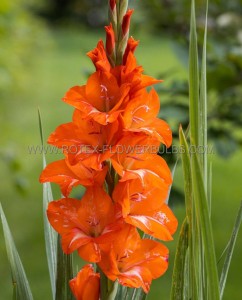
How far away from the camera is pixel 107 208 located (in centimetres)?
93

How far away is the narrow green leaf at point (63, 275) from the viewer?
1.06 m

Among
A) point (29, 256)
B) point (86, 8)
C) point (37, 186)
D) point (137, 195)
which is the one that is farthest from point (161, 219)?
point (86, 8)

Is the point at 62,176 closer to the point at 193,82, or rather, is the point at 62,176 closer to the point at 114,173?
the point at 114,173

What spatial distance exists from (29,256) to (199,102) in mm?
2752

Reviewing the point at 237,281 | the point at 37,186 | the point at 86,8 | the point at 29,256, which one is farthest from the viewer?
the point at 86,8

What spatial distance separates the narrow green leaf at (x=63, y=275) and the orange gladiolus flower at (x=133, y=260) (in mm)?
136

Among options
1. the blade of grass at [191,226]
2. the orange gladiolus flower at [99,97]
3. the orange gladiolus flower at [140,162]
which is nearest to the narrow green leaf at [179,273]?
the blade of grass at [191,226]

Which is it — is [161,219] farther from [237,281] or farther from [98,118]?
[237,281]

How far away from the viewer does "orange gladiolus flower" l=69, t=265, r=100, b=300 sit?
3.11ft

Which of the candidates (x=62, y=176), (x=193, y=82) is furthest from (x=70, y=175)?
(x=193, y=82)

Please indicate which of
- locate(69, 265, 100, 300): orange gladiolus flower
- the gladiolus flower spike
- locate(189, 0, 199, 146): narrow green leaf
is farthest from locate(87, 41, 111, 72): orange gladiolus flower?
locate(69, 265, 100, 300): orange gladiolus flower

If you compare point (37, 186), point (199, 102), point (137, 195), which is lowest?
point (37, 186)

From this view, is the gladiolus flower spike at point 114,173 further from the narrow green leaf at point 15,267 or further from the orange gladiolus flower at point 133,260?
the narrow green leaf at point 15,267

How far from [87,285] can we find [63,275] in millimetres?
120
